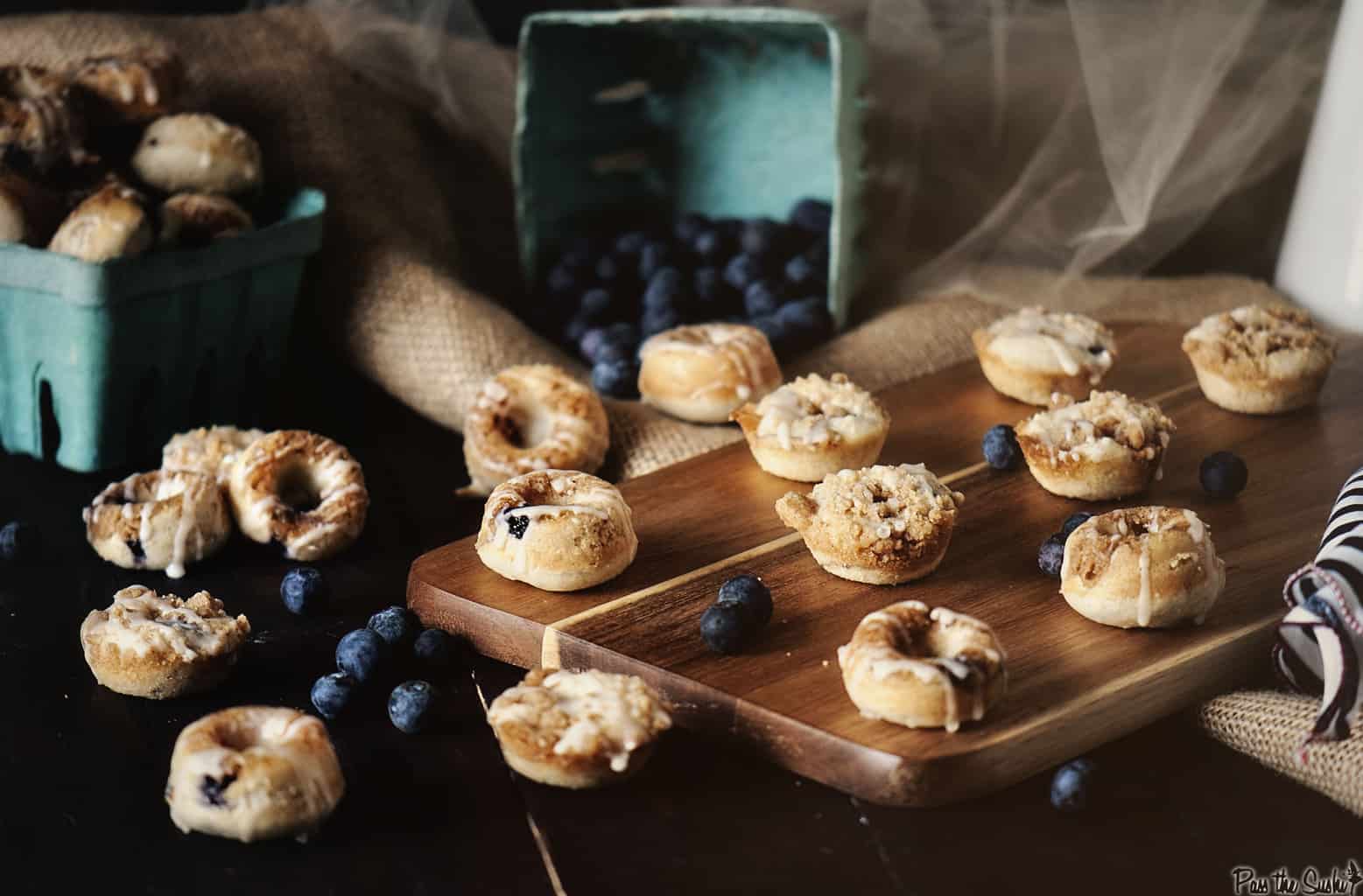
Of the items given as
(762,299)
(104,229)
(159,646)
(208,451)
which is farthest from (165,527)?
(762,299)

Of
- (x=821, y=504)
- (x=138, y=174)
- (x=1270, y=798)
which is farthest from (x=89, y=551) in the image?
(x=1270, y=798)

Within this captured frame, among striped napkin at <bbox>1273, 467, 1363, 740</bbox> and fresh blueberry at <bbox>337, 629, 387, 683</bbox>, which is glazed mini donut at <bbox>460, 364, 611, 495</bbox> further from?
striped napkin at <bbox>1273, 467, 1363, 740</bbox>

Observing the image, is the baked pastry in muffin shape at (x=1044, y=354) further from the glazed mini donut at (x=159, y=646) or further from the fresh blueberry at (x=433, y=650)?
the glazed mini donut at (x=159, y=646)

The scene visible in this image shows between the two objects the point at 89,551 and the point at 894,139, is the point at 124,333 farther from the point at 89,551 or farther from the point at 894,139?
the point at 894,139

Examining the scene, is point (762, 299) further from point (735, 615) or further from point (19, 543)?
point (19, 543)

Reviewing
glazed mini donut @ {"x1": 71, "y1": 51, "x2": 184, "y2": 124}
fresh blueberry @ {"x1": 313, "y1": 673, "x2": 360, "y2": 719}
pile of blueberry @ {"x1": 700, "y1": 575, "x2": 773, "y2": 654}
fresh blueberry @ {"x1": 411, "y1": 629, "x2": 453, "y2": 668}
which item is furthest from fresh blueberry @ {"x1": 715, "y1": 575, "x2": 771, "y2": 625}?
glazed mini donut @ {"x1": 71, "y1": 51, "x2": 184, "y2": 124}

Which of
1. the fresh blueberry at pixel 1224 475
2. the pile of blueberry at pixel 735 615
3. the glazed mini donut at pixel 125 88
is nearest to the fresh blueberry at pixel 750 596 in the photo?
the pile of blueberry at pixel 735 615
